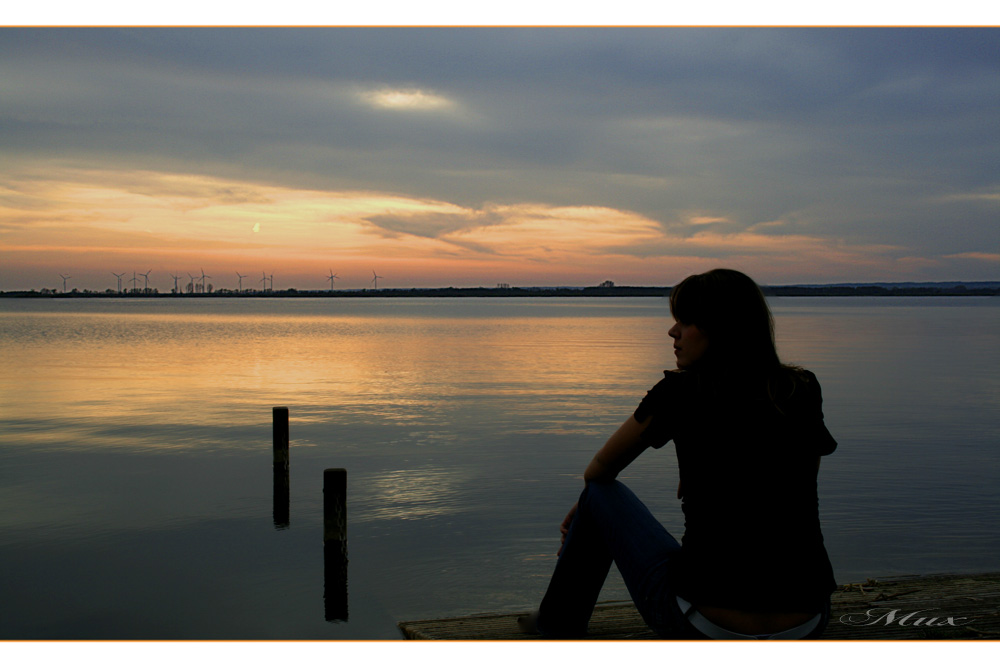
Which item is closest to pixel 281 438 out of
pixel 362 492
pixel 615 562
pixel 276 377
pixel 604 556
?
pixel 362 492

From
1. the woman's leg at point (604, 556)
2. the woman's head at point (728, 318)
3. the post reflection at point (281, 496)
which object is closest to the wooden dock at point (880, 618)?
the woman's leg at point (604, 556)

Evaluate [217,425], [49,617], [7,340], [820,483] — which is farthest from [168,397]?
[7,340]

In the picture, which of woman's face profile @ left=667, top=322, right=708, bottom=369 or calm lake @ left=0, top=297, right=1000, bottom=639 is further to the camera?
calm lake @ left=0, top=297, right=1000, bottom=639

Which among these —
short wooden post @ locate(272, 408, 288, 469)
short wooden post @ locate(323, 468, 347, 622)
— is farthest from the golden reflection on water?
short wooden post @ locate(323, 468, 347, 622)

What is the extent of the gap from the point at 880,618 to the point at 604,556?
235 cm

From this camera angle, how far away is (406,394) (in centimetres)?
2606

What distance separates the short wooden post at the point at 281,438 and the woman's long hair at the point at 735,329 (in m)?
8.70

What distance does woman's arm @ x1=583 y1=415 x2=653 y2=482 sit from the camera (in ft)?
10.7

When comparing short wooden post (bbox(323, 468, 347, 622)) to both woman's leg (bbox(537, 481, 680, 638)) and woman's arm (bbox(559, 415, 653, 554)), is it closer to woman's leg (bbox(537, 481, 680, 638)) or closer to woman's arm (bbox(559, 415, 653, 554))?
woman's leg (bbox(537, 481, 680, 638))

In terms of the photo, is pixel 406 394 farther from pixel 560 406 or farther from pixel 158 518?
pixel 158 518

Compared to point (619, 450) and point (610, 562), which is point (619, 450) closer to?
point (619, 450)

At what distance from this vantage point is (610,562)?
155 inches

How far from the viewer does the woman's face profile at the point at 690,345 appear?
3.18m

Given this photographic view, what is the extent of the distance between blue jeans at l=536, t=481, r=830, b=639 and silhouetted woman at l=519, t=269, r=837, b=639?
0.12 ft
